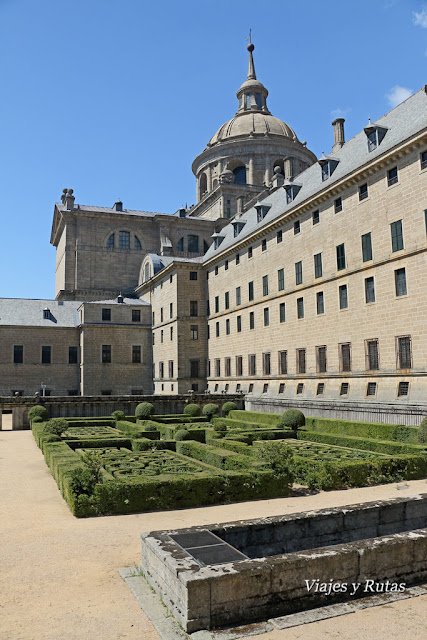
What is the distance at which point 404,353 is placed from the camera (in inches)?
1089

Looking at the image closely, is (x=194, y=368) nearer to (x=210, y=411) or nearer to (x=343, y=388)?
(x=210, y=411)

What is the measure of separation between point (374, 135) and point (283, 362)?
17089 mm

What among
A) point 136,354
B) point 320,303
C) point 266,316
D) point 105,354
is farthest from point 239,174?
point 320,303

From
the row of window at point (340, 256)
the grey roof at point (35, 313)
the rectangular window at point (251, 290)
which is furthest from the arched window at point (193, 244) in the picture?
the rectangular window at point (251, 290)

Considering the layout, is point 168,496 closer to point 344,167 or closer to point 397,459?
point 397,459

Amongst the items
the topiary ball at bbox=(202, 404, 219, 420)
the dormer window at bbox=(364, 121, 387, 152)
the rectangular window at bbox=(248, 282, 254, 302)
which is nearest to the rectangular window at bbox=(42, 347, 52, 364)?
the rectangular window at bbox=(248, 282, 254, 302)

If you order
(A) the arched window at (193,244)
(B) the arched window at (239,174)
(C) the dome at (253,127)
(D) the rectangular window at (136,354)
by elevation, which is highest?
(C) the dome at (253,127)

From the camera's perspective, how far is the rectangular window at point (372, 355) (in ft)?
97.6

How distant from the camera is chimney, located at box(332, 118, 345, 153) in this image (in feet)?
154

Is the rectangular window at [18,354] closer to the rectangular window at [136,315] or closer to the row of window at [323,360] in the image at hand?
the rectangular window at [136,315]

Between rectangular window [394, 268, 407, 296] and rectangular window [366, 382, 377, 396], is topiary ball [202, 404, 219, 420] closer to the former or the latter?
rectangular window [366, 382, 377, 396]

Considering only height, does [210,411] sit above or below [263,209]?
below

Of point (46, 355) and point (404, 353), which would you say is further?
point (46, 355)

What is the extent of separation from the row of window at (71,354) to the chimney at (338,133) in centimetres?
2901
